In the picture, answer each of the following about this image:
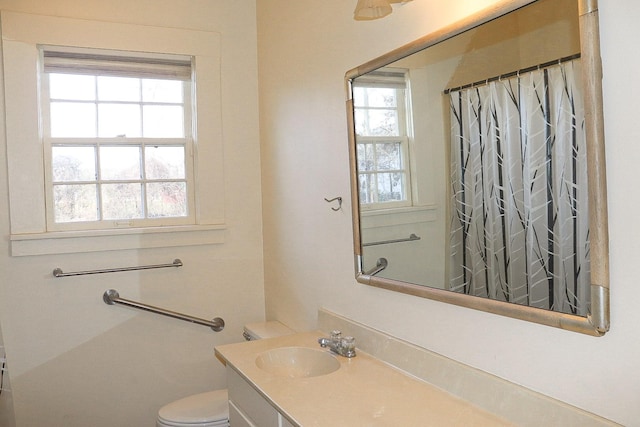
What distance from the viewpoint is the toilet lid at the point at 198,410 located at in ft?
7.86

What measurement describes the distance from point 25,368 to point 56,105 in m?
1.25

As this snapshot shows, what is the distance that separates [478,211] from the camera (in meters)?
1.48

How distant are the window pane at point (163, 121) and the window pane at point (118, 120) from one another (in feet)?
0.15

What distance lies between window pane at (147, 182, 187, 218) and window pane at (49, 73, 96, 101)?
0.53m

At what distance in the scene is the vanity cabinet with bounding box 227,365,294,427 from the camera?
162 centimetres

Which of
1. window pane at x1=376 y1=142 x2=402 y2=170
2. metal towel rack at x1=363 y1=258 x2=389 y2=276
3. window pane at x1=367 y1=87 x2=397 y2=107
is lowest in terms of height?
metal towel rack at x1=363 y1=258 x2=389 y2=276

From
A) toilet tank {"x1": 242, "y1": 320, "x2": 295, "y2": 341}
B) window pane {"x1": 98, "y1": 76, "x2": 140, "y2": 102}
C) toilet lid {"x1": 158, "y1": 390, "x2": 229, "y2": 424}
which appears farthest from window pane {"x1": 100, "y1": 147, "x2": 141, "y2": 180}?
toilet lid {"x1": 158, "y1": 390, "x2": 229, "y2": 424}

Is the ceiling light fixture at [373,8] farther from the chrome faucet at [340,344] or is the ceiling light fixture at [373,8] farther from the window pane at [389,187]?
the chrome faucet at [340,344]

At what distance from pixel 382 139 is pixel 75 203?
163 centimetres

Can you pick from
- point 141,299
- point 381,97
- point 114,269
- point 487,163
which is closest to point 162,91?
point 114,269

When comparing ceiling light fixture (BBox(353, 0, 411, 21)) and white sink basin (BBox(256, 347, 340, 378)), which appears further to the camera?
white sink basin (BBox(256, 347, 340, 378))

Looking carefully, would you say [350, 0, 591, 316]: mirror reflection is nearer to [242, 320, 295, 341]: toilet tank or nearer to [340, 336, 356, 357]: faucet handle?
[340, 336, 356, 357]: faucet handle

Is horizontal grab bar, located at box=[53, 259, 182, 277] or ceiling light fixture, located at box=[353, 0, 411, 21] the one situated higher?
ceiling light fixture, located at box=[353, 0, 411, 21]

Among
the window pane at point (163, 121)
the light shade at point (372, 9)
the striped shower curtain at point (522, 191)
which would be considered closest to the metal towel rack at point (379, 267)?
the striped shower curtain at point (522, 191)
